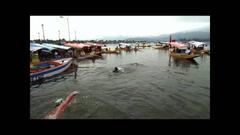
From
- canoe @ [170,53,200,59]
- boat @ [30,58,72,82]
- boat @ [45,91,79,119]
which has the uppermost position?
canoe @ [170,53,200,59]

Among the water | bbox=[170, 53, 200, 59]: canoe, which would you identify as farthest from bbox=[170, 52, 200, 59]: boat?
the water

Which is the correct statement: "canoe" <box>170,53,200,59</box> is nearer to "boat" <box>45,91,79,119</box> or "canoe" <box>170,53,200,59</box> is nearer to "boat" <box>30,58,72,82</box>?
"boat" <box>30,58,72,82</box>

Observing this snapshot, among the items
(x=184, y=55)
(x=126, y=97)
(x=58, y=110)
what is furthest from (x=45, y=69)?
(x=184, y=55)

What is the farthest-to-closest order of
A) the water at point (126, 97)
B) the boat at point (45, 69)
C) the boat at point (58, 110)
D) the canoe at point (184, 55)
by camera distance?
1. the canoe at point (184, 55)
2. the boat at point (45, 69)
3. the water at point (126, 97)
4. the boat at point (58, 110)

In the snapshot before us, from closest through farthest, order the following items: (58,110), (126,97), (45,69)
Result: (58,110), (126,97), (45,69)

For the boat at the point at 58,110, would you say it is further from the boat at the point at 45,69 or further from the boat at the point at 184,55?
the boat at the point at 184,55

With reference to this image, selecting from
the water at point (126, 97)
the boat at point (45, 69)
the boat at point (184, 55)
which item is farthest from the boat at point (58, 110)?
the boat at point (184, 55)

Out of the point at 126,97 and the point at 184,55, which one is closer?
the point at 126,97

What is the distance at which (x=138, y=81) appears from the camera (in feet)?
34.7

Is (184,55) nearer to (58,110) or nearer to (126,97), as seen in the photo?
(126,97)
